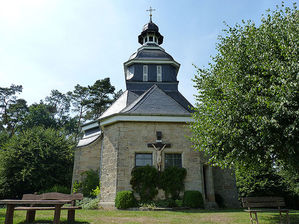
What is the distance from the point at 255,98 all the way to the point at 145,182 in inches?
294

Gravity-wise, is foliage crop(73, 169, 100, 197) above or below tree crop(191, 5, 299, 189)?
below

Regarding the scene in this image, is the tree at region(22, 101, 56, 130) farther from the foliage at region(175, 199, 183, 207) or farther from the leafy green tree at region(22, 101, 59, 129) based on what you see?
the foliage at region(175, 199, 183, 207)

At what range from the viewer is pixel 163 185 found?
13078mm

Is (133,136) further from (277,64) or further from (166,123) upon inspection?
(277,64)

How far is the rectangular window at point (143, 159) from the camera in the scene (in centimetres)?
1388

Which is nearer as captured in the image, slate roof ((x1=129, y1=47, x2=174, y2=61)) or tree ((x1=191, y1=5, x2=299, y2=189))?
tree ((x1=191, y1=5, x2=299, y2=189))

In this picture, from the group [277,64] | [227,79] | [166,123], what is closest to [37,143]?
[166,123]

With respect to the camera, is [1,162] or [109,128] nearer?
[109,128]

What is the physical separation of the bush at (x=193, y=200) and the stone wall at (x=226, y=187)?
4123 millimetres

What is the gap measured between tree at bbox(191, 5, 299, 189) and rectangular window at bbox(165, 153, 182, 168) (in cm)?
424

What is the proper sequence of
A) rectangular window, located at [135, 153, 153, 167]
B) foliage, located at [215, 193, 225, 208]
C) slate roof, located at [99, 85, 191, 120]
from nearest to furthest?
rectangular window, located at [135, 153, 153, 167], slate roof, located at [99, 85, 191, 120], foliage, located at [215, 193, 225, 208]

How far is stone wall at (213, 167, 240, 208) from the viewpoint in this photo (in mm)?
15977

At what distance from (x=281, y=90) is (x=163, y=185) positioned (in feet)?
26.4

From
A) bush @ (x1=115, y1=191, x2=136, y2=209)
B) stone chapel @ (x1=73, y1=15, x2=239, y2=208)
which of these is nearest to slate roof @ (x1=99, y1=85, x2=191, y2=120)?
stone chapel @ (x1=73, y1=15, x2=239, y2=208)
